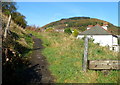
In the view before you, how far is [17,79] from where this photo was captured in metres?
4.68

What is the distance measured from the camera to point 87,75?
4820 millimetres

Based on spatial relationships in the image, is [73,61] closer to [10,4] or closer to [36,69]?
[36,69]

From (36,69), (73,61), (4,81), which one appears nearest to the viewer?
(4,81)

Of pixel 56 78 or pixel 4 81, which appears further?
pixel 56 78

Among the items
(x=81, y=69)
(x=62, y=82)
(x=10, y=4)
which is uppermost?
(x=10, y=4)

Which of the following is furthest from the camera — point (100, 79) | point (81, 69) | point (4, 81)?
point (81, 69)

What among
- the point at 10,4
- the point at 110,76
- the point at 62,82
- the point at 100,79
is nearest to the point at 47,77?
the point at 62,82

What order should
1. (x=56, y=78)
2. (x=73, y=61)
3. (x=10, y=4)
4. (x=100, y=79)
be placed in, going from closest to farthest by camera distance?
(x=100, y=79), (x=56, y=78), (x=73, y=61), (x=10, y=4)

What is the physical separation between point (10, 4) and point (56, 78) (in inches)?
723

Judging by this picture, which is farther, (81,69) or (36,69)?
(36,69)

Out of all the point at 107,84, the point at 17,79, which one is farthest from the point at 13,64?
the point at 107,84

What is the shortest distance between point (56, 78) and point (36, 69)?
3.85ft

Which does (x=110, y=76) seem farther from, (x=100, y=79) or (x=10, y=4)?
(x=10, y=4)

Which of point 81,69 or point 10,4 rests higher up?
point 10,4
